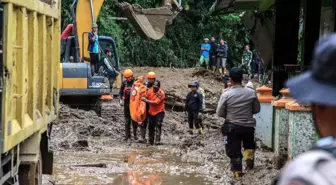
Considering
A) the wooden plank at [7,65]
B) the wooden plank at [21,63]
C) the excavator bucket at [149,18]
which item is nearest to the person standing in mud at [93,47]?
the excavator bucket at [149,18]

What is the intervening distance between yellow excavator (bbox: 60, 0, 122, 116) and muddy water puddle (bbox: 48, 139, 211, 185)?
3.76m

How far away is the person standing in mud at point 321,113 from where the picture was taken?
5.45 feet

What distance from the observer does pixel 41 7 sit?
267 inches

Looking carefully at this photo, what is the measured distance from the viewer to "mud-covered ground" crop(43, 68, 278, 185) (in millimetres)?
10273

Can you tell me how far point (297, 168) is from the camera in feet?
5.57

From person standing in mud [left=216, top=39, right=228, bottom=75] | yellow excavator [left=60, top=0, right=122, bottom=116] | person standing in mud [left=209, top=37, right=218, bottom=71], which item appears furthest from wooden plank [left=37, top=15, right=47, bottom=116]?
person standing in mud [left=209, top=37, right=218, bottom=71]

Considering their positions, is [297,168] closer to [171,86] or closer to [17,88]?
[17,88]

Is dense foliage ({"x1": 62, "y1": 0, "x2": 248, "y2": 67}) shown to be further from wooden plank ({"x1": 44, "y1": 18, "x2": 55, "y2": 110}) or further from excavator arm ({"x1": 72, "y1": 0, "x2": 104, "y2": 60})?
wooden plank ({"x1": 44, "y1": 18, "x2": 55, "y2": 110})

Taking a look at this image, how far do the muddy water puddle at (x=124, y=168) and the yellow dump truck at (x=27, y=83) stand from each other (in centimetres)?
229

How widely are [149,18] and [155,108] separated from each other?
274cm

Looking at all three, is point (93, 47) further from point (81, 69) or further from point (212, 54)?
point (212, 54)

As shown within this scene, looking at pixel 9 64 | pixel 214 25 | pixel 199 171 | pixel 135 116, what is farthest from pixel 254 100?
pixel 214 25

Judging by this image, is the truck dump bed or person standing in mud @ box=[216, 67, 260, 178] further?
person standing in mud @ box=[216, 67, 260, 178]

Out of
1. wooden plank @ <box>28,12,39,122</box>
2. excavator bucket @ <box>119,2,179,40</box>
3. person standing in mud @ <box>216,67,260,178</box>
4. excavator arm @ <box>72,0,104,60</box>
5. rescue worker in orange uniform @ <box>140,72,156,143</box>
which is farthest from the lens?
excavator arm @ <box>72,0,104,60</box>
